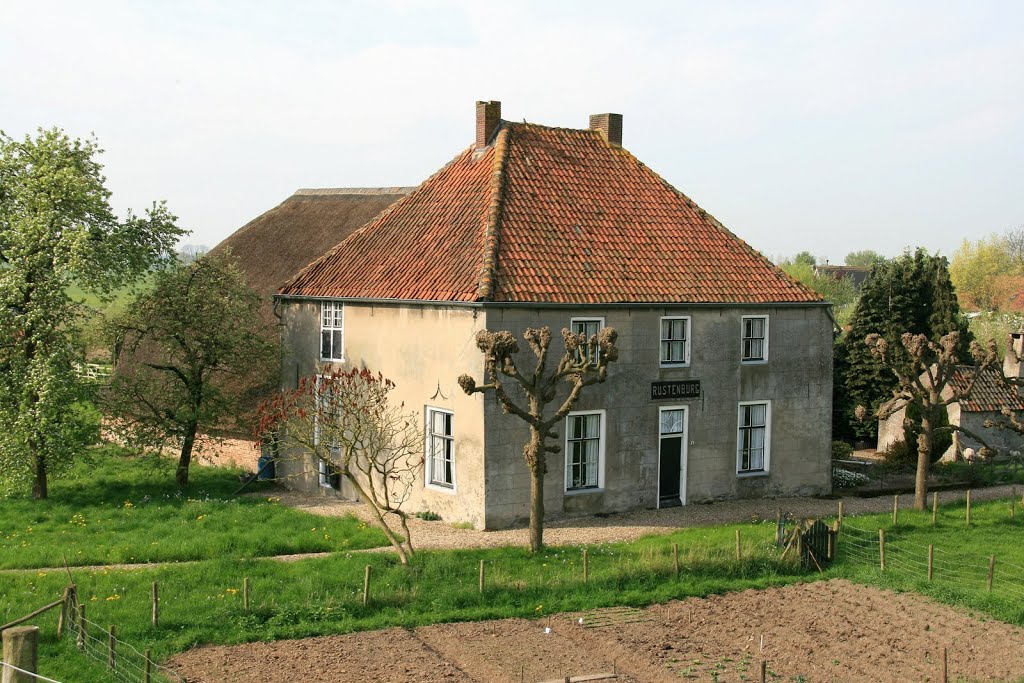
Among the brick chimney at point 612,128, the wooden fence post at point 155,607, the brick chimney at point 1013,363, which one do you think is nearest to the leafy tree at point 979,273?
the brick chimney at point 1013,363

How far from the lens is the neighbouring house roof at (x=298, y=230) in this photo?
32.7 metres

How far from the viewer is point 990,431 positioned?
110 ft

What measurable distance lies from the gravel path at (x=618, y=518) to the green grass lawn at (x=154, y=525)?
104 cm

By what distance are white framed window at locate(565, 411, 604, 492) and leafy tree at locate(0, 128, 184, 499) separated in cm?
1109

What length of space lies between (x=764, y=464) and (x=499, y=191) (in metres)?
9.23

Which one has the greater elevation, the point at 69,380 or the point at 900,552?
the point at 69,380

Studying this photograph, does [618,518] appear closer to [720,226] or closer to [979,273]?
[720,226]

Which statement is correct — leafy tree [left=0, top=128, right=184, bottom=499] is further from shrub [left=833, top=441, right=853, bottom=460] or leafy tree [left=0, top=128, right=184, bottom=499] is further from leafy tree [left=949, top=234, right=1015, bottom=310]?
leafy tree [left=949, top=234, right=1015, bottom=310]

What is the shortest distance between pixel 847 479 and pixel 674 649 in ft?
47.8

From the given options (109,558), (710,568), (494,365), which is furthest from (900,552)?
(109,558)

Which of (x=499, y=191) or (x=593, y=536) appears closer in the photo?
(x=593, y=536)

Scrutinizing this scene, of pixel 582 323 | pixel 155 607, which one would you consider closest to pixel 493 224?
pixel 582 323

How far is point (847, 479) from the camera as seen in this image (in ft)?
90.4

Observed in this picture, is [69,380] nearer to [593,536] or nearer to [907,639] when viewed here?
[593,536]
